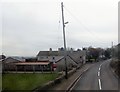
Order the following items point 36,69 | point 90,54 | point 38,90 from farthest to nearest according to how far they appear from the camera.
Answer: point 90,54, point 36,69, point 38,90

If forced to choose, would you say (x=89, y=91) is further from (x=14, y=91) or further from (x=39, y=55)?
(x=39, y=55)

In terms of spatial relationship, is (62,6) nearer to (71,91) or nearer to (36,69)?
(71,91)

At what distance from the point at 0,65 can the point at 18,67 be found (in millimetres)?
11091

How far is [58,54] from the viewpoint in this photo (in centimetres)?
10056

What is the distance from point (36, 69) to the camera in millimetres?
75250

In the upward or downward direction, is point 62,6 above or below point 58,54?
above

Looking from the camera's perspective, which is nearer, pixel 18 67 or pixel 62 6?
pixel 62 6

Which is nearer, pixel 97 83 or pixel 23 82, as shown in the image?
pixel 97 83

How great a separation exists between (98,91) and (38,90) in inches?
266

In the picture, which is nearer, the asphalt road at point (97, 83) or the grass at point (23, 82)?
the grass at point (23, 82)

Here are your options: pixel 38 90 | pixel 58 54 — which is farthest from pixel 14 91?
pixel 58 54

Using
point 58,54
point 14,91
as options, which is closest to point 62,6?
point 14,91

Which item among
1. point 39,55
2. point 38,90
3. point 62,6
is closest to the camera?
point 38,90

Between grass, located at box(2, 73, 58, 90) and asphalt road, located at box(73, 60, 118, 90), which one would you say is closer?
grass, located at box(2, 73, 58, 90)
